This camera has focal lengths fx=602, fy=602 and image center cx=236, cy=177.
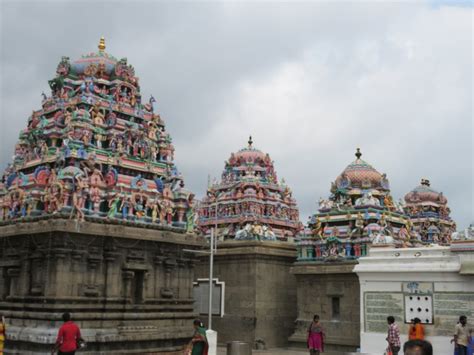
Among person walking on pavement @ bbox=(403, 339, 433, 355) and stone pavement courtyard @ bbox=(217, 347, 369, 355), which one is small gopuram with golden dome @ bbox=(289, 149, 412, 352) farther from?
person walking on pavement @ bbox=(403, 339, 433, 355)

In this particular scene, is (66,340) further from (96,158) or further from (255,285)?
(255,285)

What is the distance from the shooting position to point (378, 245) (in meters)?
23.0

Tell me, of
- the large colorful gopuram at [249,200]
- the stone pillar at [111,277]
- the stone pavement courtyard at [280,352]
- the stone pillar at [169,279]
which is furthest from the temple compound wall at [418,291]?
the large colorful gopuram at [249,200]

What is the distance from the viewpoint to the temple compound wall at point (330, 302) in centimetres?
2678

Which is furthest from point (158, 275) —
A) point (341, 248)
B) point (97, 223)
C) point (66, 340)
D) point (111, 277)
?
point (66, 340)

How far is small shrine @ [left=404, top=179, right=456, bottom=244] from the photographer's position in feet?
146

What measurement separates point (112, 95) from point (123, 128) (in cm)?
198

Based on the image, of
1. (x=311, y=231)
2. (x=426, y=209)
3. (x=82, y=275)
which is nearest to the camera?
(x=82, y=275)

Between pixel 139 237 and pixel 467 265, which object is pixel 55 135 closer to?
pixel 139 237

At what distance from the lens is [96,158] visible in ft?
80.5

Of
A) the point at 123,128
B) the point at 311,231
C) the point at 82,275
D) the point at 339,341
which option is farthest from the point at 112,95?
the point at 339,341

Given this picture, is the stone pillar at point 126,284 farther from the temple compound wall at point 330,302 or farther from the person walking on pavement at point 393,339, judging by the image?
the person walking on pavement at point 393,339

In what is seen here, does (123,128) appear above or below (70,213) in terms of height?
above

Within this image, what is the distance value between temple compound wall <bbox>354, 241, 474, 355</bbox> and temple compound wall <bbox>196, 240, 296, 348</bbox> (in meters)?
8.83
